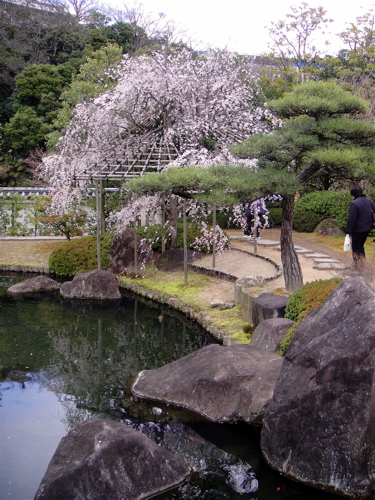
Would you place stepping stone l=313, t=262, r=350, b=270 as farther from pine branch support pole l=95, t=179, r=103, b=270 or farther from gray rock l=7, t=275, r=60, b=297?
gray rock l=7, t=275, r=60, b=297

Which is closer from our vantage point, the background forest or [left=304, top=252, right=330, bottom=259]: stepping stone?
[left=304, top=252, right=330, bottom=259]: stepping stone

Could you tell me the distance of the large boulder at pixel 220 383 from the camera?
17.8ft

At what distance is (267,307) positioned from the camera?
7266mm

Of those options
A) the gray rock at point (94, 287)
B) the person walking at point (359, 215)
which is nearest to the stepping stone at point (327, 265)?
the person walking at point (359, 215)

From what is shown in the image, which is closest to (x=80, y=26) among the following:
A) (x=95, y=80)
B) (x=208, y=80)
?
(x=95, y=80)

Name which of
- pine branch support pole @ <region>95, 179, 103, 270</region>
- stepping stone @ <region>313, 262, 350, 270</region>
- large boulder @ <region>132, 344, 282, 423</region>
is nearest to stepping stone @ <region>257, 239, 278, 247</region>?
stepping stone @ <region>313, 262, 350, 270</region>

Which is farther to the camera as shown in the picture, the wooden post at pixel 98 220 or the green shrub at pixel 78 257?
the green shrub at pixel 78 257

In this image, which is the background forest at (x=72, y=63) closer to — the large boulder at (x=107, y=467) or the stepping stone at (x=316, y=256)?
the stepping stone at (x=316, y=256)

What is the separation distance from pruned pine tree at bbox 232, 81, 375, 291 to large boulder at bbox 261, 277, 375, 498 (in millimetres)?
2772

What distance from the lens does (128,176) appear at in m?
11.8

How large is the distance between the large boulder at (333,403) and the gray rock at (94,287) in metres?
6.86

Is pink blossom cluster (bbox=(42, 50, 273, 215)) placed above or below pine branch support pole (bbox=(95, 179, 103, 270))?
above

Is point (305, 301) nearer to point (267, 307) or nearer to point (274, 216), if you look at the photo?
point (267, 307)

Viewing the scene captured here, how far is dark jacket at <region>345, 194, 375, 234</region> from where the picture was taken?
27.5 feet
